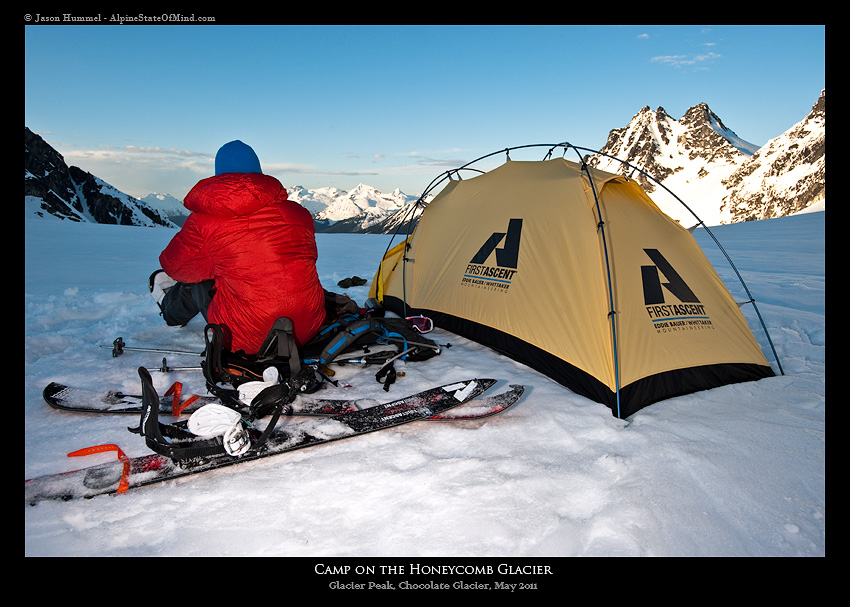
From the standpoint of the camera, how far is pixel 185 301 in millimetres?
4781

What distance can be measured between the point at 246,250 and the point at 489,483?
267 cm

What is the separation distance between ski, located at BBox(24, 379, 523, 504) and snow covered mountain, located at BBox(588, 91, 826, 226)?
10572 cm

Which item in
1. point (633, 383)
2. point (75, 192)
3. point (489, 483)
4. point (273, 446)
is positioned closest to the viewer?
point (489, 483)

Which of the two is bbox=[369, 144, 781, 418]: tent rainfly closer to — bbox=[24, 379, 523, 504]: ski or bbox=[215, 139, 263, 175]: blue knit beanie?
bbox=[24, 379, 523, 504]: ski

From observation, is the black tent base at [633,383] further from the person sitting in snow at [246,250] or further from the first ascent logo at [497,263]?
the person sitting in snow at [246,250]

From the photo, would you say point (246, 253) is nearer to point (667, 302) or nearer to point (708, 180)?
point (667, 302)

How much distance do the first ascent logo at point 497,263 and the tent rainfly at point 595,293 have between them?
0.01 meters

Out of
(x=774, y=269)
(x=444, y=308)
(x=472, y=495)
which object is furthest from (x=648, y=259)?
(x=774, y=269)

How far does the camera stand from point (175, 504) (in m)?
2.46

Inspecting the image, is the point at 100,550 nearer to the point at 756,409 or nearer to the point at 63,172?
the point at 756,409

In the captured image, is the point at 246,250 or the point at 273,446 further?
the point at 246,250

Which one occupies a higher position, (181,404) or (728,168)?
(728,168)

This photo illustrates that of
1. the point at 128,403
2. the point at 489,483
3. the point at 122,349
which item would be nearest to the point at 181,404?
the point at 128,403

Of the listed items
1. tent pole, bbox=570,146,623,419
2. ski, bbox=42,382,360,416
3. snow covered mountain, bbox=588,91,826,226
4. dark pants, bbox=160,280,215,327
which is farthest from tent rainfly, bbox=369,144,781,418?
snow covered mountain, bbox=588,91,826,226
